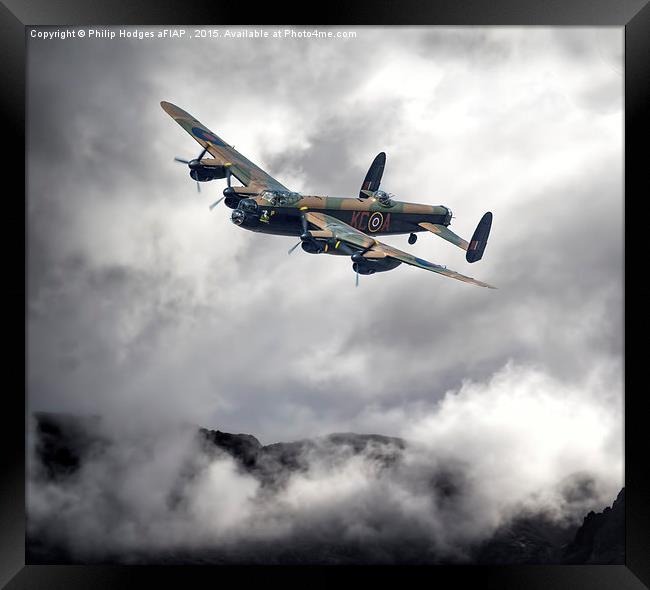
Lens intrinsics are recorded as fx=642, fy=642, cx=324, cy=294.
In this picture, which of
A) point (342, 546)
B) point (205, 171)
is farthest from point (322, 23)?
point (342, 546)

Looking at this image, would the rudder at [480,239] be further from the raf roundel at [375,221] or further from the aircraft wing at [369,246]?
the raf roundel at [375,221]

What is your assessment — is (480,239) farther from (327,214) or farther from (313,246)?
(313,246)

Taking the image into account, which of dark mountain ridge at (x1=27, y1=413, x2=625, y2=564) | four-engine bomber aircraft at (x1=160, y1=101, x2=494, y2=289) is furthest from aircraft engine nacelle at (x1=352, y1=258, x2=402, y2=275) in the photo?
dark mountain ridge at (x1=27, y1=413, x2=625, y2=564)

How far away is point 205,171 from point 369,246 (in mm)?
4405

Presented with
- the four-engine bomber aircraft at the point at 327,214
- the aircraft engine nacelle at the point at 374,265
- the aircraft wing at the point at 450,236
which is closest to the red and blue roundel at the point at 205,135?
the four-engine bomber aircraft at the point at 327,214

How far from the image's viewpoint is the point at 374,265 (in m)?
14.8

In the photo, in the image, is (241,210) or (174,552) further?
(241,210)

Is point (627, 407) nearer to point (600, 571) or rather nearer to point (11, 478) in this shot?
point (600, 571)

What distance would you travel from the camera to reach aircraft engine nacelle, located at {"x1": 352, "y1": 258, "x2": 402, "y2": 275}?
48.5 ft

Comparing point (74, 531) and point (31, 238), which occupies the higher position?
point (31, 238)

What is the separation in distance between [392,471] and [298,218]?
21.1 ft

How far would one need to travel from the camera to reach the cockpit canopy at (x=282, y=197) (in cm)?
1570

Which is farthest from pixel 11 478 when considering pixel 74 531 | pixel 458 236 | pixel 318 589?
pixel 458 236

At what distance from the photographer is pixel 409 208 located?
1606cm
